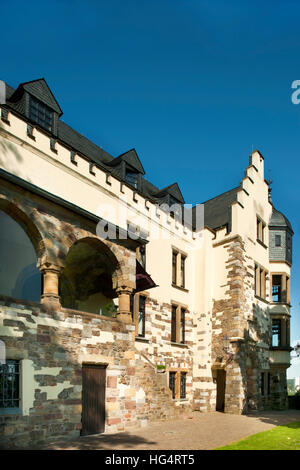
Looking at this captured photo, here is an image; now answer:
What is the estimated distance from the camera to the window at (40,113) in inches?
675

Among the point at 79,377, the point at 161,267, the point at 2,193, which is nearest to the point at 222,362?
the point at 161,267

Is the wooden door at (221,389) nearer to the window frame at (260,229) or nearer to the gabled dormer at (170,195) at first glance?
the window frame at (260,229)

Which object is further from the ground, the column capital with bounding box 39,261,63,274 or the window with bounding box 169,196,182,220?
the window with bounding box 169,196,182,220

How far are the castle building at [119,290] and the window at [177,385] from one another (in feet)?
0.23

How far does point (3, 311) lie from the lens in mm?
10828

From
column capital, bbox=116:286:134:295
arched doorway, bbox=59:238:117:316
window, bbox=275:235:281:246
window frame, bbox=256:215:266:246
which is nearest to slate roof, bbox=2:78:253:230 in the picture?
window frame, bbox=256:215:266:246

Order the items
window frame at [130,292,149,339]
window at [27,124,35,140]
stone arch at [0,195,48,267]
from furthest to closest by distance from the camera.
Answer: window frame at [130,292,149,339], window at [27,124,35,140], stone arch at [0,195,48,267]

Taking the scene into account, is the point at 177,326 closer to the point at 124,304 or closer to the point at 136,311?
the point at 136,311

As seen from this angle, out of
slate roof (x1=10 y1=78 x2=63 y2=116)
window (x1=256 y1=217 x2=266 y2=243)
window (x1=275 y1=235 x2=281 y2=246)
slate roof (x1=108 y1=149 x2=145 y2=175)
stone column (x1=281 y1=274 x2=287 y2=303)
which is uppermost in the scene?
slate roof (x1=10 y1=78 x2=63 y2=116)

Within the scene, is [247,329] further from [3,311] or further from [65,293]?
[3,311]

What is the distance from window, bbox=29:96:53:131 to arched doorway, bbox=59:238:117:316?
5.46m

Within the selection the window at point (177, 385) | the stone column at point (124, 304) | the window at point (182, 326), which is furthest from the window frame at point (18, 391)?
the window at point (182, 326)

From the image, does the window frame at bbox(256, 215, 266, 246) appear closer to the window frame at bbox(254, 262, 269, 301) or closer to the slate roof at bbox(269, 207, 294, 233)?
the slate roof at bbox(269, 207, 294, 233)

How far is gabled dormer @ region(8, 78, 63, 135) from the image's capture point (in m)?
16.9
